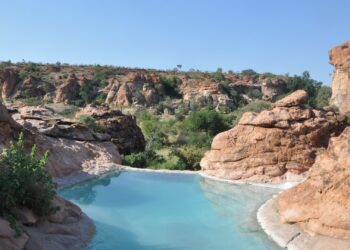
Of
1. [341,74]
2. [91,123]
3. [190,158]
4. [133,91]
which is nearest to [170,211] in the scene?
[190,158]

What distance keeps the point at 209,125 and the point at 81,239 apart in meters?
18.8

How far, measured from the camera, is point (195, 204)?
1105 centimetres

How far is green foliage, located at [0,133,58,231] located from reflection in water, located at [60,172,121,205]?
138 inches

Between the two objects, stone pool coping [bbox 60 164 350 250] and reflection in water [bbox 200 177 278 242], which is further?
reflection in water [bbox 200 177 278 242]

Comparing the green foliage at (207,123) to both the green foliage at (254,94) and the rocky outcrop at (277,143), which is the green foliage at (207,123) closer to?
the rocky outcrop at (277,143)

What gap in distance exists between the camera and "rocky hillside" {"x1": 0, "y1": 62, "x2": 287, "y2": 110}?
43.7 meters

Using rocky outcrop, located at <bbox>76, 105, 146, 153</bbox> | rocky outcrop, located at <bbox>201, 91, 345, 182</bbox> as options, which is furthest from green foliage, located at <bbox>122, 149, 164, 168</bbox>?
rocky outcrop, located at <bbox>201, 91, 345, 182</bbox>

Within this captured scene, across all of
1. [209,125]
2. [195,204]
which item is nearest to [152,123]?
[209,125]

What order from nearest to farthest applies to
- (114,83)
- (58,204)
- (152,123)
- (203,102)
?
(58,204) → (152,123) → (203,102) → (114,83)

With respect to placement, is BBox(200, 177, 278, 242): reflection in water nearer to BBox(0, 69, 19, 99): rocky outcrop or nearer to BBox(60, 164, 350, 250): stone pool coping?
BBox(60, 164, 350, 250): stone pool coping

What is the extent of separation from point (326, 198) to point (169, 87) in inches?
1702

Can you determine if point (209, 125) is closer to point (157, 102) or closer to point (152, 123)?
point (152, 123)

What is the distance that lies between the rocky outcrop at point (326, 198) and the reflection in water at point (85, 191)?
492cm

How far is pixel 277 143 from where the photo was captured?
46.4ft
